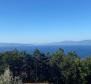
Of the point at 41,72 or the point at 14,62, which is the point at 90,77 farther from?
the point at 14,62

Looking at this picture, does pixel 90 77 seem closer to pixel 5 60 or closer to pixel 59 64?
pixel 59 64

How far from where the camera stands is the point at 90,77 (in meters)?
46.0

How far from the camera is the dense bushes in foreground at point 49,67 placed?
45625 mm

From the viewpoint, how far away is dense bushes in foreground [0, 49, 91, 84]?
4562cm

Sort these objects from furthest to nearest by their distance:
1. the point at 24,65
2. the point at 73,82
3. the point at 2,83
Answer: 1. the point at 24,65
2. the point at 73,82
3. the point at 2,83

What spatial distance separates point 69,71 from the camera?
4594 cm

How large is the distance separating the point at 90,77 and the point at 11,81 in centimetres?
3105

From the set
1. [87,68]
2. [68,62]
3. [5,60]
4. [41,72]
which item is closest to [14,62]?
[5,60]

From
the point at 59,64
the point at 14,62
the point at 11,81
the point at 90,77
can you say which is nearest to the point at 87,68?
the point at 90,77

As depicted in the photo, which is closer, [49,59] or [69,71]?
[69,71]

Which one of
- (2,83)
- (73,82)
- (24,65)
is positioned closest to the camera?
(2,83)

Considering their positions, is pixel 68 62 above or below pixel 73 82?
above

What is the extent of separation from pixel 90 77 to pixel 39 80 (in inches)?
324

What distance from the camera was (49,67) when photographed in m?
47.9
